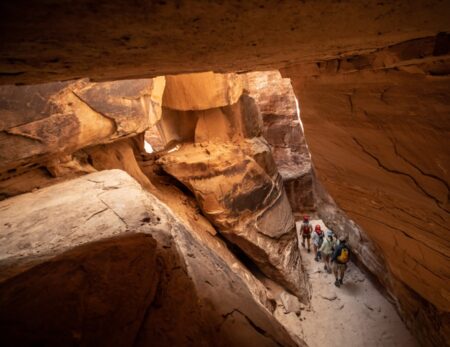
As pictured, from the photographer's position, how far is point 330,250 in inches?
269

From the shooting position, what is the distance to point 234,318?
1657 mm

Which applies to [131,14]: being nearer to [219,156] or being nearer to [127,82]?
[127,82]

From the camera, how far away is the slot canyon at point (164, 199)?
935 millimetres

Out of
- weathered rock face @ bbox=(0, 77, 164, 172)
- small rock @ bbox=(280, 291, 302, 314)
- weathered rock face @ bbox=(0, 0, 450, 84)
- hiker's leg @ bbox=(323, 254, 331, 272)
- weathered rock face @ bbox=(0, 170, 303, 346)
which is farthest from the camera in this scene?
hiker's leg @ bbox=(323, 254, 331, 272)

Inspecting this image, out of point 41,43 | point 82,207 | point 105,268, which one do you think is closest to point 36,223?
point 82,207

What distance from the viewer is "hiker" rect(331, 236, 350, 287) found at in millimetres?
6201

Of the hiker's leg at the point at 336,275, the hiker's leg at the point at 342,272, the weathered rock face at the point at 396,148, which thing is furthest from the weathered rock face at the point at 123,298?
the hiker's leg at the point at 336,275

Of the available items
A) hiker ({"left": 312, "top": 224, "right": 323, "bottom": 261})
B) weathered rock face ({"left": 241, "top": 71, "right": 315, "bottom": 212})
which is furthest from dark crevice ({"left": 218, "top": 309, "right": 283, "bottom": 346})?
weathered rock face ({"left": 241, "top": 71, "right": 315, "bottom": 212})

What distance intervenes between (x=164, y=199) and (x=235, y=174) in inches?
65.6

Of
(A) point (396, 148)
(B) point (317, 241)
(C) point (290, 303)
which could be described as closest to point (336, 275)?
(B) point (317, 241)

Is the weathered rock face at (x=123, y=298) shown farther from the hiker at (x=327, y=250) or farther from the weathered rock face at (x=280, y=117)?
the weathered rock face at (x=280, y=117)

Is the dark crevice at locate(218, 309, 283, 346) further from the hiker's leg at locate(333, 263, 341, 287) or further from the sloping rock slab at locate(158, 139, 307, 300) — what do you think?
the hiker's leg at locate(333, 263, 341, 287)

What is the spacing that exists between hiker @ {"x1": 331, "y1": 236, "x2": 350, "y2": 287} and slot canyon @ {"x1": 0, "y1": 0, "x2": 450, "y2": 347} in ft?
1.42

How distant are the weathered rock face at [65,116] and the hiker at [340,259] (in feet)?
16.2
